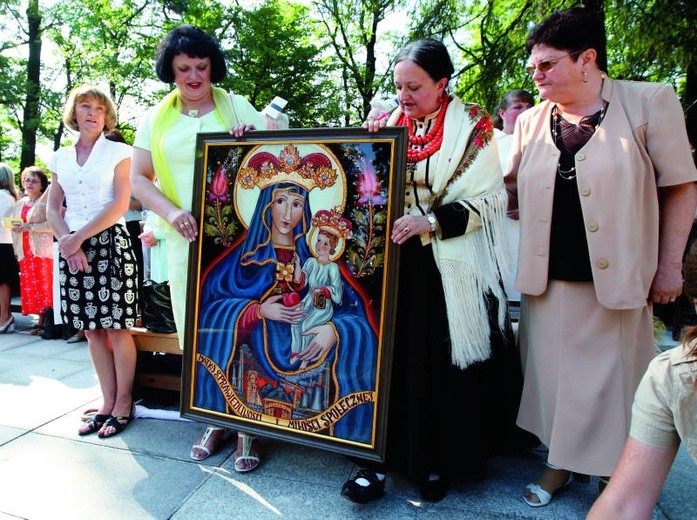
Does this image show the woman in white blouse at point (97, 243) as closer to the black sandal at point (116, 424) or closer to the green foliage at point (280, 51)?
the black sandal at point (116, 424)

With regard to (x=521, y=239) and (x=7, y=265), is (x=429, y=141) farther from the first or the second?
(x=7, y=265)

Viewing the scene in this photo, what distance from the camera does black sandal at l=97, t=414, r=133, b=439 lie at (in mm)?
2893

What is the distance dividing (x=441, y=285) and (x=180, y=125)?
1.47 m

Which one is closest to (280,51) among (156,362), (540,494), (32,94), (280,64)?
(280,64)

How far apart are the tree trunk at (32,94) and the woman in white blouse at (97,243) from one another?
12.5m

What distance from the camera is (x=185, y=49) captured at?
2.45 m

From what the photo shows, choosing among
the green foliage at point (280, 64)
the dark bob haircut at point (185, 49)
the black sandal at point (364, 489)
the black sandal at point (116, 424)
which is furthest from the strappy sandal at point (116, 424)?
the green foliage at point (280, 64)

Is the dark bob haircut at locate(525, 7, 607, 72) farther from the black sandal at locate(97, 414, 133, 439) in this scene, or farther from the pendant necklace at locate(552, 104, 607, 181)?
the black sandal at locate(97, 414, 133, 439)

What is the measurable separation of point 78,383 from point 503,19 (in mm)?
7261

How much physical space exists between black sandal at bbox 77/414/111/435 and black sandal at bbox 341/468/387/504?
1606 millimetres

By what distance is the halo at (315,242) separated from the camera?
2102mm

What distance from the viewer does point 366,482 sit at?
2.21 m

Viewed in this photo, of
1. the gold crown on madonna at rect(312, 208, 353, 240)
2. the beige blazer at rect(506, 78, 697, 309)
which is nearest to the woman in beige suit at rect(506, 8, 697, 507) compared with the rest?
the beige blazer at rect(506, 78, 697, 309)

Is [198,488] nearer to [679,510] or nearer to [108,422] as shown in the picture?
[108,422]
